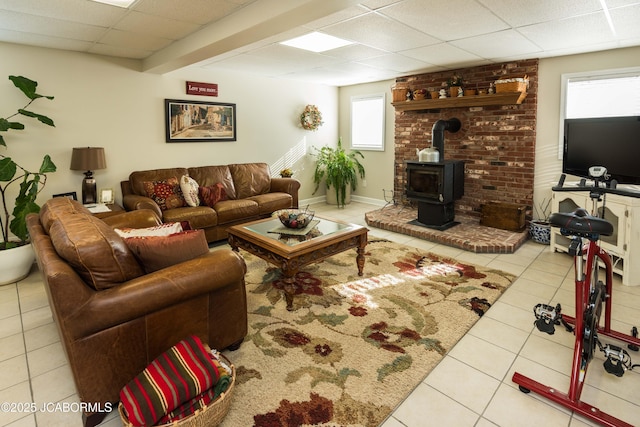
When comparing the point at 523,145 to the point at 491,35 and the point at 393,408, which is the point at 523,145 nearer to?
the point at 491,35

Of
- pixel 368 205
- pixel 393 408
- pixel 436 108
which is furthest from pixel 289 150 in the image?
pixel 393 408

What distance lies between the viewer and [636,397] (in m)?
1.93

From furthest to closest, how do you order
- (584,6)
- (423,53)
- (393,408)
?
(423,53)
(584,6)
(393,408)

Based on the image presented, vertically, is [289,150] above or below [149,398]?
above

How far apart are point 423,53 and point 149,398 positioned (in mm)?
4390

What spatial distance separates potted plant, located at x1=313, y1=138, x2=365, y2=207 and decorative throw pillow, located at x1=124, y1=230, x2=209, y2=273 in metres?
4.78

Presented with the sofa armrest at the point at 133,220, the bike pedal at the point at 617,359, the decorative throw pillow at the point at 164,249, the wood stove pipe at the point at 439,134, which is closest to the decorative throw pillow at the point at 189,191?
the sofa armrest at the point at 133,220

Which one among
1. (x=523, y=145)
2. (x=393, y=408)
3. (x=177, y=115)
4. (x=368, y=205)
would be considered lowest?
(x=393, y=408)

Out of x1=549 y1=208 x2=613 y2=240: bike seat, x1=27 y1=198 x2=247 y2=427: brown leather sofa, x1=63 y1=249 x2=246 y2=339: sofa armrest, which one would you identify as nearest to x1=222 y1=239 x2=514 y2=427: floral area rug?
x1=27 y1=198 x2=247 y2=427: brown leather sofa

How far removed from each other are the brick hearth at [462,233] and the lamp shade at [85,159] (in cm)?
360

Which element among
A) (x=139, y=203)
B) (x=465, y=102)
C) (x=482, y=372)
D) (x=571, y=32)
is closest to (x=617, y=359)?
(x=482, y=372)

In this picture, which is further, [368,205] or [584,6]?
[368,205]

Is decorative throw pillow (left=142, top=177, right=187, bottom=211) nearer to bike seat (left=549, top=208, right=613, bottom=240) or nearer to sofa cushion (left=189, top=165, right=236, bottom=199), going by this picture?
sofa cushion (left=189, top=165, right=236, bottom=199)

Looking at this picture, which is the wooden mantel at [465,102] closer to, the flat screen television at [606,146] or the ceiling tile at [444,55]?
the ceiling tile at [444,55]
